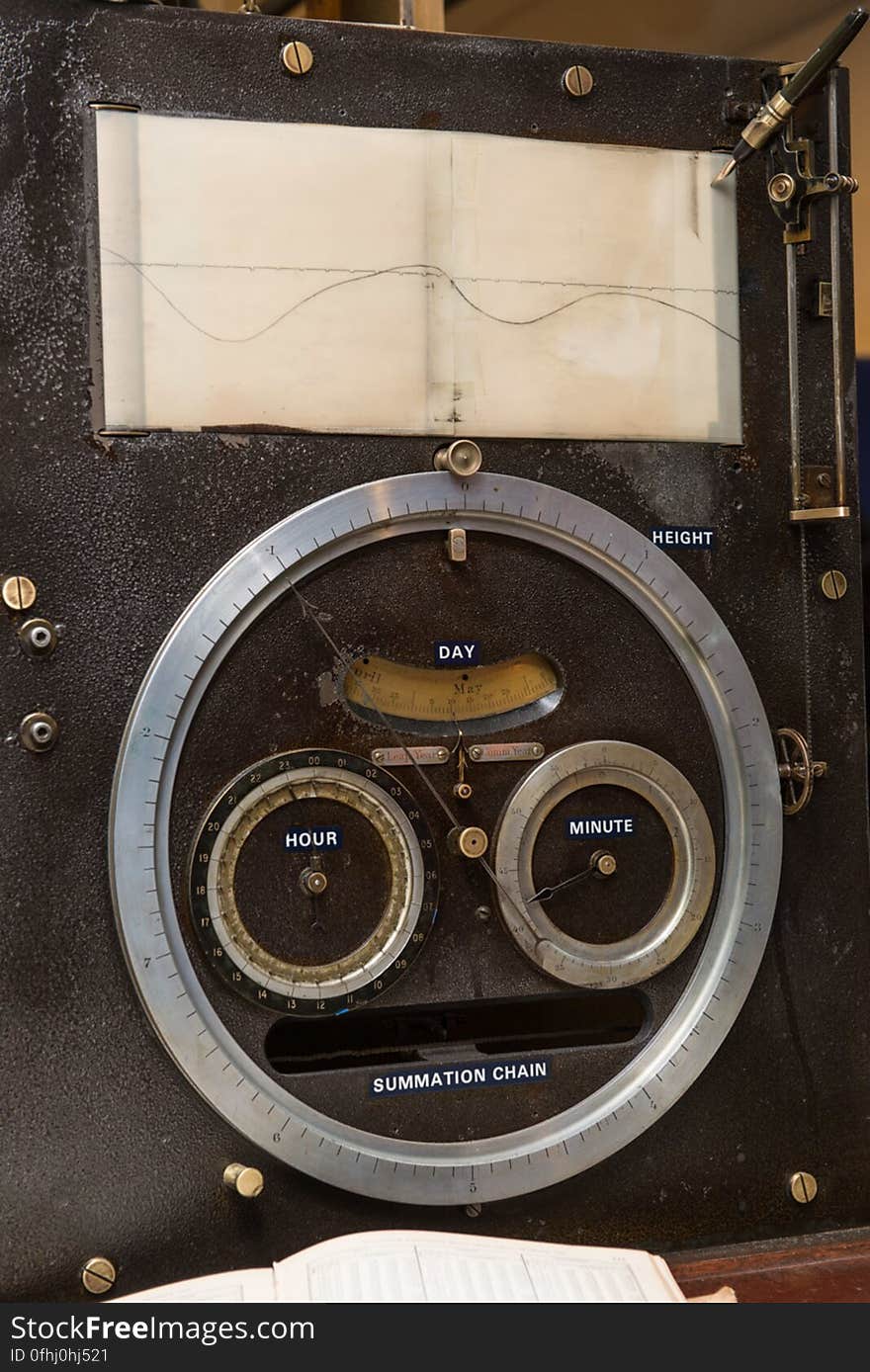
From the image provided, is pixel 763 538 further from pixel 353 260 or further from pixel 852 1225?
pixel 852 1225

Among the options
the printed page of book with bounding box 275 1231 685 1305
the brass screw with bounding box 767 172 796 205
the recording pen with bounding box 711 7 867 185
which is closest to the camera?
the printed page of book with bounding box 275 1231 685 1305

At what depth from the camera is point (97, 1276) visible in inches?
56.8

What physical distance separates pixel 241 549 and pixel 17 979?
1.72 feet

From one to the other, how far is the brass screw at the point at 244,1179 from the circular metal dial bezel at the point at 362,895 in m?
0.17

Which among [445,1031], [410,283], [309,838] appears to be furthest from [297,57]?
[445,1031]

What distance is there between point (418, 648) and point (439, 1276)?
2.20 ft

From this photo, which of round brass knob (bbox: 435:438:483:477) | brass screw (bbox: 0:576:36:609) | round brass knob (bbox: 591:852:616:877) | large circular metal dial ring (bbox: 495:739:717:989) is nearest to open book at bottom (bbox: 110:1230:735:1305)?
large circular metal dial ring (bbox: 495:739:717:989)

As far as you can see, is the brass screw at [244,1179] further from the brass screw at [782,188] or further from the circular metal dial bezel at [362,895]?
the brass screw at [782,188]

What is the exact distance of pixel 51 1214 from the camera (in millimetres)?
1447

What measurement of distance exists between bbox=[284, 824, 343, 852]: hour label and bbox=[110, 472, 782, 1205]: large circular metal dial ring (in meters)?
0.14

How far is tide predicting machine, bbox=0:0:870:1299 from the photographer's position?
4.82ft

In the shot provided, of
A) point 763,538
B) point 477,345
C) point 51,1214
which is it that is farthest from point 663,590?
point 51,1214

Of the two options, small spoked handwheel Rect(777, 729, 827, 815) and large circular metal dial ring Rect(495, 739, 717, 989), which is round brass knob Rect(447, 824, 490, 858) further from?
small spoked handwheel Rect(777, 729, 827, 815)

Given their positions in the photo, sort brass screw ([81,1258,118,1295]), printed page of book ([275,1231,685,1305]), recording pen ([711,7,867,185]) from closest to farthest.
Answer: printed page of book ([275,1231,685,1305]), brass screw ([81,1258,118,1295]), recording pen ([711,7,867,185])
